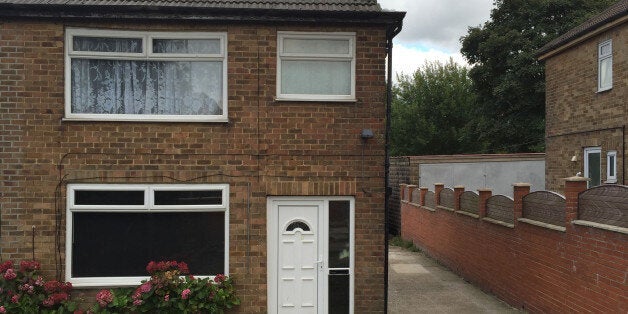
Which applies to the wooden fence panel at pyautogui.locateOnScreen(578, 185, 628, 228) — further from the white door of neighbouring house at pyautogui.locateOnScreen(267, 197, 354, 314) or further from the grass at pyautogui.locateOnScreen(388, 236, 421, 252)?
the grass at pyautogui.locateOnScreen(388, 236, 421, 252)

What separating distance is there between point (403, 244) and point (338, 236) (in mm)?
11833

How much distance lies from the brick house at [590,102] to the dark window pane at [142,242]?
9.82m

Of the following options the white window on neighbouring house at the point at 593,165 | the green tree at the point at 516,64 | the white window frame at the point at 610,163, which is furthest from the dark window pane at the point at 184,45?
the green tree at the point at 516,64

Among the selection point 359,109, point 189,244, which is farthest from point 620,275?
point 189,244

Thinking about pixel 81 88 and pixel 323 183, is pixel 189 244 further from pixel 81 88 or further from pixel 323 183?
pixel 81 88

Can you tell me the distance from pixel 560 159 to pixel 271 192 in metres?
11.4

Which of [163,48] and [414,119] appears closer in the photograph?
[163,48]

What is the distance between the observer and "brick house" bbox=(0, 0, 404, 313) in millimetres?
8125

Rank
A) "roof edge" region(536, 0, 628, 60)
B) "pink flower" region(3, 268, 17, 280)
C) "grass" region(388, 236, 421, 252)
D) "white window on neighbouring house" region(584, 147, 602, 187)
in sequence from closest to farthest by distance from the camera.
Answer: "pink flower" region(3, 268, 17, 280) < "roof edge" region(536, 0, 628, 60) < "white window on neighbouring house" region(584, 147, 602, 187) < "grass" region(388, 236, 421, 252)

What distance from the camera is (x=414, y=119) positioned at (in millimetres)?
45750

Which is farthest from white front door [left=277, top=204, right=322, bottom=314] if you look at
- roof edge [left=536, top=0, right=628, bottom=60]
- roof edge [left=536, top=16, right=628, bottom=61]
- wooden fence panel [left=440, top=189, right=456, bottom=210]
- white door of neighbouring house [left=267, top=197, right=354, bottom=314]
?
roof edge [left=536, top=16, right=628, bottom=61]

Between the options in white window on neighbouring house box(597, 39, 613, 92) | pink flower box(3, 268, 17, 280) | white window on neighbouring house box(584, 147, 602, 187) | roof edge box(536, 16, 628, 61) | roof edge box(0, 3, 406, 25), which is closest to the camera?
pink flower box(3, 268, 17, 280)

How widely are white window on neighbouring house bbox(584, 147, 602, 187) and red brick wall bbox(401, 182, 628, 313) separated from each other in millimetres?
3797

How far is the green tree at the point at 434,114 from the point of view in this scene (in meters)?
45.1
